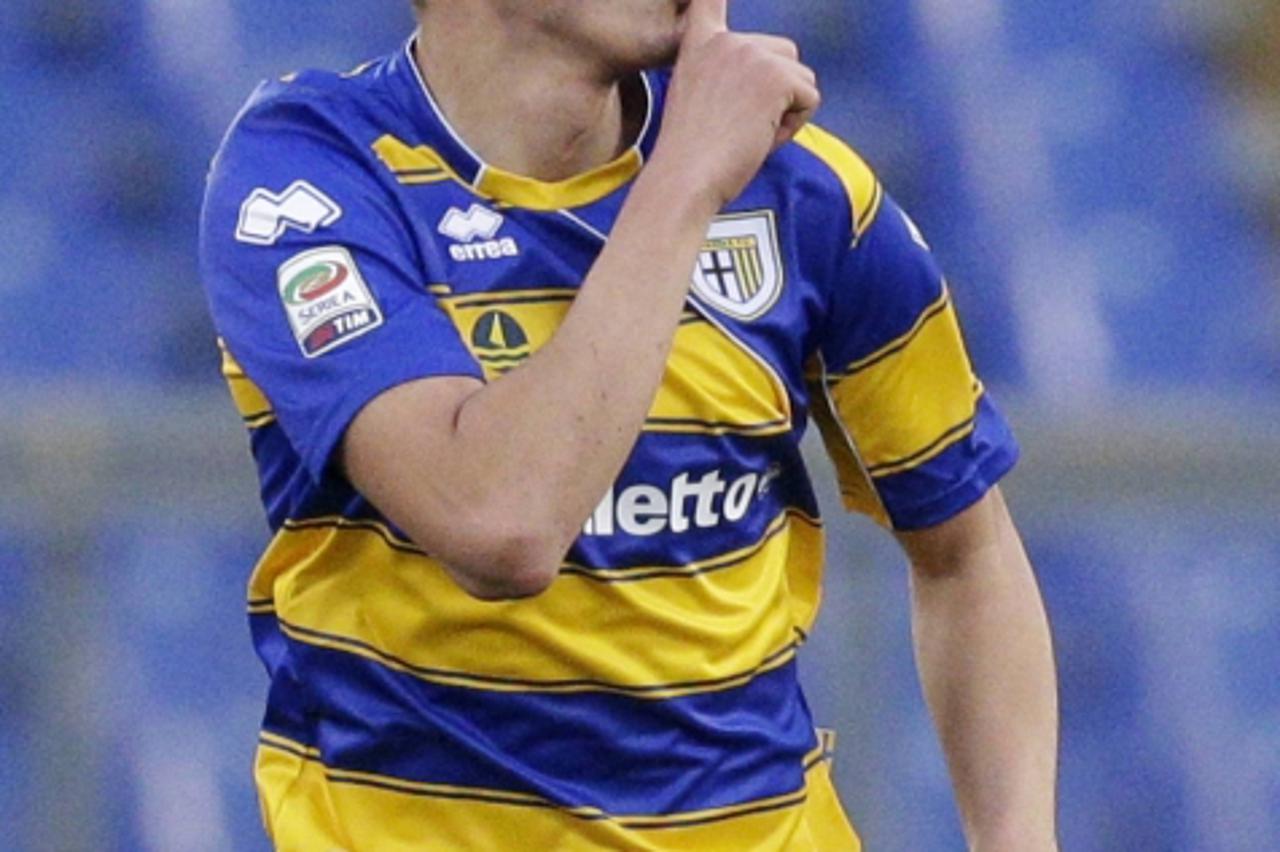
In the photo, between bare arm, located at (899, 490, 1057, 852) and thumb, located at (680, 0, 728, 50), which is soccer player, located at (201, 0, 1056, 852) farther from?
bare arm, located at (899, 490, 1057, 852)

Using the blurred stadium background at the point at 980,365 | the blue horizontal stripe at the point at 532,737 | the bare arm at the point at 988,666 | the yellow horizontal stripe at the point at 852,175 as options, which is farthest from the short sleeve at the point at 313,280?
the blurred stadium background at the point at 980,365

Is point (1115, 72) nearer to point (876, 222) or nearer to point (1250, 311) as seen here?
point (1250, 311)

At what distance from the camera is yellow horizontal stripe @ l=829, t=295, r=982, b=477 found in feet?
8.58

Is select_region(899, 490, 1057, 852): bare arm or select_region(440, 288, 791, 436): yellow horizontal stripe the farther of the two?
select_region(899, 490, 1057, 852): bare arm

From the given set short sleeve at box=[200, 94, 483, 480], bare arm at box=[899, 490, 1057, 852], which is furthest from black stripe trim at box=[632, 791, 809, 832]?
short sleeve at box=[200, 94, 483, 480]

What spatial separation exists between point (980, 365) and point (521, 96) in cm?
338

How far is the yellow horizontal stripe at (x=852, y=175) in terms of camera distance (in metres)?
2.56

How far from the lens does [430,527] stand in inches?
87.7

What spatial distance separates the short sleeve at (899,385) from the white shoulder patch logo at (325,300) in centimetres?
49

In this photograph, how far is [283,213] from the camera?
93.4 inches

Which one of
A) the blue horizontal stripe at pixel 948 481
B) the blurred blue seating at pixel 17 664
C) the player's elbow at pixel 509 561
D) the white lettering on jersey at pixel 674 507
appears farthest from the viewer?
the blurred blue seating at pixel 17 664

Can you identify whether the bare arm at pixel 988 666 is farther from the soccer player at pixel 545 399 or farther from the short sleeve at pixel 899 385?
the soccer player at pixel 545 399

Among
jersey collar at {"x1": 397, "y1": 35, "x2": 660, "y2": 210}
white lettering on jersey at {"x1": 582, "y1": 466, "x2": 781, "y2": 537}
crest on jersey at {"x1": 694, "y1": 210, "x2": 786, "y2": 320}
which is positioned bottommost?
white lettering on jersey at {"x1": 582, "y1": 466, "x2": 781, "y2": 537}

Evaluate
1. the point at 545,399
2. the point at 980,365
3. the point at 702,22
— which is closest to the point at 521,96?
the point at 702,22
